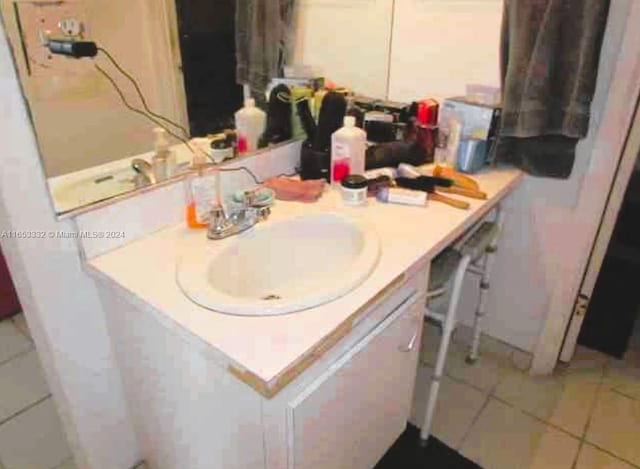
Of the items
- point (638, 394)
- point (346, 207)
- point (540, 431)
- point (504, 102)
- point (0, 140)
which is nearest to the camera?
point (0, 140)

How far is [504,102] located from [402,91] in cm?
37

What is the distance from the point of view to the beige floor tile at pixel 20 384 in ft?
5.20

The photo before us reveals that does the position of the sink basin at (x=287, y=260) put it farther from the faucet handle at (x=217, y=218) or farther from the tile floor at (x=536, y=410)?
the tile floor at (x=536, y=410)

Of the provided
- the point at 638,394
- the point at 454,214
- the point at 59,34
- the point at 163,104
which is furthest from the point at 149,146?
the point at 638,394

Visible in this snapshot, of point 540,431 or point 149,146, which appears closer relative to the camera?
point 149,146

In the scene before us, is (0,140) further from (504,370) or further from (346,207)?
(504,370)

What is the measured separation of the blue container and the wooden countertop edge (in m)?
0.67

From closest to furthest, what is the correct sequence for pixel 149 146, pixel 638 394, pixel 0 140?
pixel 0 140
pixel 149 146
pixel 638 394

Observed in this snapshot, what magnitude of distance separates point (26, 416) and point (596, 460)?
181 centimetres

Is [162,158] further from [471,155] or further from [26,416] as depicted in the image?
[26,416]

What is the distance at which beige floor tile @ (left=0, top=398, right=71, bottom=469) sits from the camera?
1.40 m

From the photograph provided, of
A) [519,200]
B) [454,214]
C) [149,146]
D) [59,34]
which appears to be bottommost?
[519,200]

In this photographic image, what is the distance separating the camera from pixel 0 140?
0.78m

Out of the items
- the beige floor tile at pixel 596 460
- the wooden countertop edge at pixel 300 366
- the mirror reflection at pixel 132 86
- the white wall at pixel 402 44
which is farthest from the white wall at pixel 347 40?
the beige floor tile at pixel 596 460
